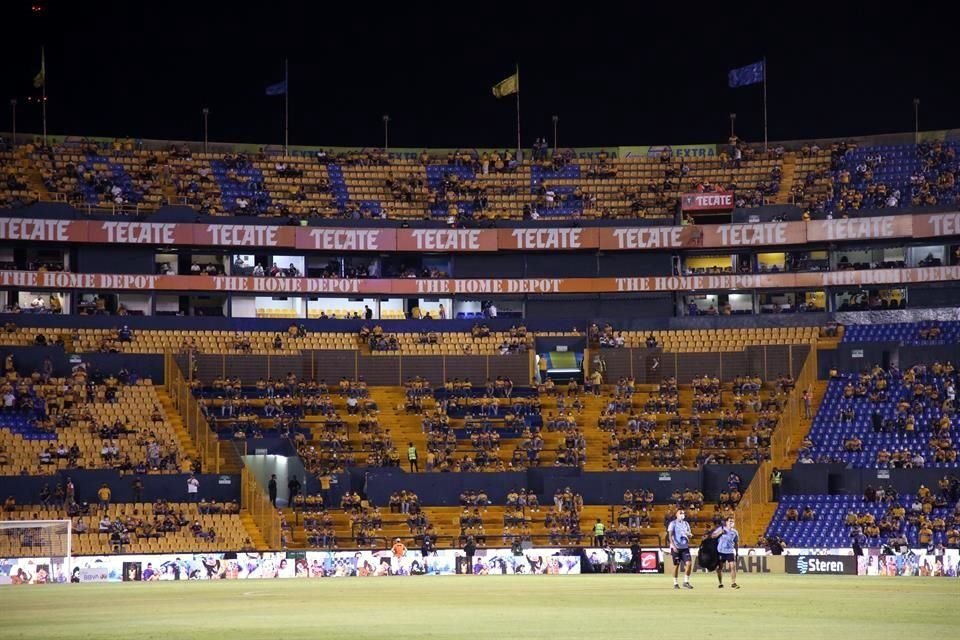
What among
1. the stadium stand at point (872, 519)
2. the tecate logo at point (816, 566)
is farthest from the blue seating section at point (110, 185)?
the tecate logo at point (816, 566)

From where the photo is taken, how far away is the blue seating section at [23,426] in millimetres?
71625

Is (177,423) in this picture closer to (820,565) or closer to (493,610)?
(820,565)

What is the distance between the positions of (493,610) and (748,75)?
68.3 m

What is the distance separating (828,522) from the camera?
223 feet

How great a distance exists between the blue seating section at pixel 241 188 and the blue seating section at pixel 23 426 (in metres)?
24.0

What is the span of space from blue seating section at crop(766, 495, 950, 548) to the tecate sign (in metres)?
7.65

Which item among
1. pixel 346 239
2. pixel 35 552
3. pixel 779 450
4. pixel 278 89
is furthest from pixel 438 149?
pixel 35 552

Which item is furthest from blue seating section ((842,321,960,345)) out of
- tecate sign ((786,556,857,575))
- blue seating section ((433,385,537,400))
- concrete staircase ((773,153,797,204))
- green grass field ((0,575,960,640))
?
green grass field ((0,575,960,640))

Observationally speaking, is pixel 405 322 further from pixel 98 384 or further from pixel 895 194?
pixel 895 194

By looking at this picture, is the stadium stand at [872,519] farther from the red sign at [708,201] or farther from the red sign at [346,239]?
the red sign at [346,239]

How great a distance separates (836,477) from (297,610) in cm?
4112

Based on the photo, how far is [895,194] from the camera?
92.4 metres

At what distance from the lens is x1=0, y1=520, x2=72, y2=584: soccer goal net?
56125mm

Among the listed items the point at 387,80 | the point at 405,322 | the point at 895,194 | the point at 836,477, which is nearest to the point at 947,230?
the point at 895,194
